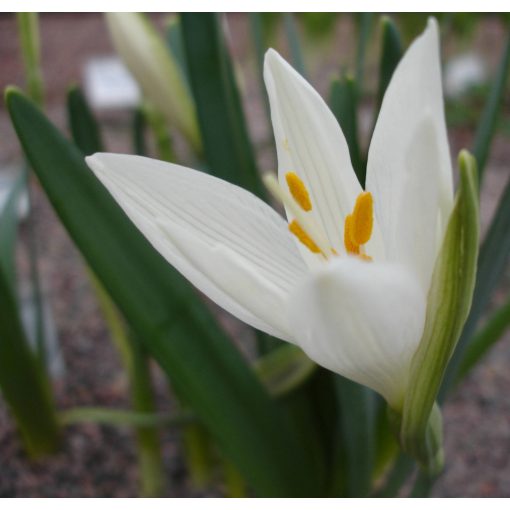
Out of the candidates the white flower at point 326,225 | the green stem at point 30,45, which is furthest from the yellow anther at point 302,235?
the green stem at point 30,45

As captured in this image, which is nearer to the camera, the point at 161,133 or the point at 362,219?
the point at 362,219

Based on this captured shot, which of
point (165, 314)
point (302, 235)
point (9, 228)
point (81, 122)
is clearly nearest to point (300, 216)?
point (302, 235)

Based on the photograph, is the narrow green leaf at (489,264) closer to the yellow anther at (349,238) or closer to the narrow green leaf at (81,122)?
the yellow anther at (349,238)

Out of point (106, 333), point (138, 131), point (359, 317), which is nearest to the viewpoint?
point (359, 317)

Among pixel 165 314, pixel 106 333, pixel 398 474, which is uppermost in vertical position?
pixel 165 314

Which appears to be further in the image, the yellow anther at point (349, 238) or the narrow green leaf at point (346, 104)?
the narrow green leaf at point (346, 104)

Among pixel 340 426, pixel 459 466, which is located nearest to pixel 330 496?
pixel 340 426

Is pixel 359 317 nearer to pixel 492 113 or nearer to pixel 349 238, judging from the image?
pixel 349 238

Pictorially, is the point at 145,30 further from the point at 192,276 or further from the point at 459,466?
the point at 459,466

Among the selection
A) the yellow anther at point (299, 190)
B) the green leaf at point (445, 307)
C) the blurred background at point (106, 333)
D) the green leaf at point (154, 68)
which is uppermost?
the green leaf at point (154, 68)
